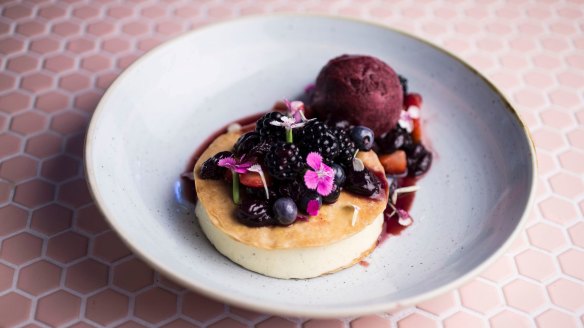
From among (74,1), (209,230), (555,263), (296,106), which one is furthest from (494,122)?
(74,1)

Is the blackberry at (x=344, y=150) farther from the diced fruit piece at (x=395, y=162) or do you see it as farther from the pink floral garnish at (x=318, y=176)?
the diced fruit piece at (x=395, y=162)

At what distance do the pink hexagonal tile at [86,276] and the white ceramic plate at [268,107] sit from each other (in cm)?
20

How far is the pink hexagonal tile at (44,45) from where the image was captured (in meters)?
2.53

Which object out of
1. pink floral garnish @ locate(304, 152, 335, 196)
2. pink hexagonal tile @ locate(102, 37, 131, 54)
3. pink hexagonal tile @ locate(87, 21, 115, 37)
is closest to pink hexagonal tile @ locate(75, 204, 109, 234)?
pink floral garnish @ locate(304, 152, 335, 196)

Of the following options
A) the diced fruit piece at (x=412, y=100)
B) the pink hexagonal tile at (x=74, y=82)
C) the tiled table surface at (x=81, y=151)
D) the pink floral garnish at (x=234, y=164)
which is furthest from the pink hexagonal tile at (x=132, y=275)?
the diced fruit piece at (x=412, y=100)

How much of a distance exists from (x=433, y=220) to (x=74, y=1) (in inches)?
77.2

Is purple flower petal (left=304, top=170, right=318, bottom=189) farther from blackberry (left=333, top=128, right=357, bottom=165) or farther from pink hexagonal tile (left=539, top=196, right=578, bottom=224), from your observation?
pink hexagonal tile (left=539, top=196, right=578, bottom=224)

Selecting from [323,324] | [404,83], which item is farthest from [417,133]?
[323,324]

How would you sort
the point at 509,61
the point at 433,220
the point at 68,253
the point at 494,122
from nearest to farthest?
1. the point at 68,253
2. the point at 433,220
3. the point at 494,122
4. the point at 509,61

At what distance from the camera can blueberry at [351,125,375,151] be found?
78.0 inches

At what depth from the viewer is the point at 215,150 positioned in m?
2.02

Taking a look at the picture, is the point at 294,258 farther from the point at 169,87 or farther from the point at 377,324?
the point at 169,87

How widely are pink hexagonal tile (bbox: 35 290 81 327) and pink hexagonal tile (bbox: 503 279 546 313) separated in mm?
1236

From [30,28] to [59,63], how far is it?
0.29 metres
